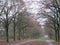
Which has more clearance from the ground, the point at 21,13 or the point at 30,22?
the point at 21,13

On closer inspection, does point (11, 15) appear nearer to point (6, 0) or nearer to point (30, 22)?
point (6, 0)

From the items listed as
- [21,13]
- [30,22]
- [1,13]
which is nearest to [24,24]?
[30,22]

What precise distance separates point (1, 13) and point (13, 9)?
360 cm

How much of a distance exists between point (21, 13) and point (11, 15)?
4218 millimetres

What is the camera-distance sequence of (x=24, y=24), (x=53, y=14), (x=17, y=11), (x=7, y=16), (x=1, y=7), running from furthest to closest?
1. (x=24, y=24)
2. (x=17, y=11)
3. (x=7, y=16)
4. (x=1, y=7)
5. (x=53, y=14)

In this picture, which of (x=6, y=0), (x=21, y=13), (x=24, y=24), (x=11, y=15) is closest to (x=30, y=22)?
(x=24, y=24)

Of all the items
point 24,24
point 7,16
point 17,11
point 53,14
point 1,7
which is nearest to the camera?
point 53,14

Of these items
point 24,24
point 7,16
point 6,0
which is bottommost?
point 24,24

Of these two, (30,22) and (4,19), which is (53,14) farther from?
(30,22)

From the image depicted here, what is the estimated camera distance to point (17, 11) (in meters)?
43.8

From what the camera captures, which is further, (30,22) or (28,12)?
(30,22)

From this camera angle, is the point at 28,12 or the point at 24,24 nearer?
the point at 28,12

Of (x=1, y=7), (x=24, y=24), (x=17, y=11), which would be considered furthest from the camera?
(x=24, y=24)

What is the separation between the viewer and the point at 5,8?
40500 millimetres
